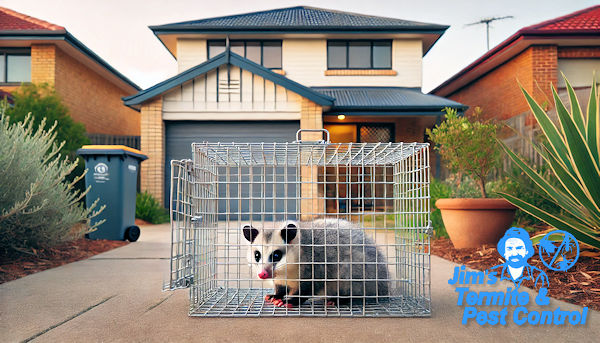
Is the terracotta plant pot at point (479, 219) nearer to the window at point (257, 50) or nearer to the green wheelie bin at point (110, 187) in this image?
the green wheelie bin at point (110, 187)

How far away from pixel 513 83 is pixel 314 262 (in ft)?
42.0

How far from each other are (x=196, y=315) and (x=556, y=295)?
7.98 feet

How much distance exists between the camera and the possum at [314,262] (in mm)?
2383

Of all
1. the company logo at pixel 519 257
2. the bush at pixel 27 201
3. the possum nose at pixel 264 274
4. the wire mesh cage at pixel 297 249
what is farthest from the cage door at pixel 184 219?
the company logo at pixel 519 257

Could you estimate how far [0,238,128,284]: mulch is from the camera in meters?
3.80

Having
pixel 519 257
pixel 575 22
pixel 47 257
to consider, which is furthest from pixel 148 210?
pixel 575 22

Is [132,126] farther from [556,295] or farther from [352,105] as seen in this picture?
[556,295]

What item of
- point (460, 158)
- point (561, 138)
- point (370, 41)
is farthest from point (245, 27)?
point (561, 138)

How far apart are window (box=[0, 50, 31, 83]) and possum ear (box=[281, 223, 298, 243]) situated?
1373cm

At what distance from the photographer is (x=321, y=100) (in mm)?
10734

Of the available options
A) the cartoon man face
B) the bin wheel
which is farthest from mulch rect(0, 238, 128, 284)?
the cartoon man face

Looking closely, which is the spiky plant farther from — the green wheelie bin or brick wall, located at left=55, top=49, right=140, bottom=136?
brick wall, located at left=55, top=49, right=140, bottom=136

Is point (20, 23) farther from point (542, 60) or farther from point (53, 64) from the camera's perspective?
point (542, 60)

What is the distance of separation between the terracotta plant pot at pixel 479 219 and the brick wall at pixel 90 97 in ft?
40.3
